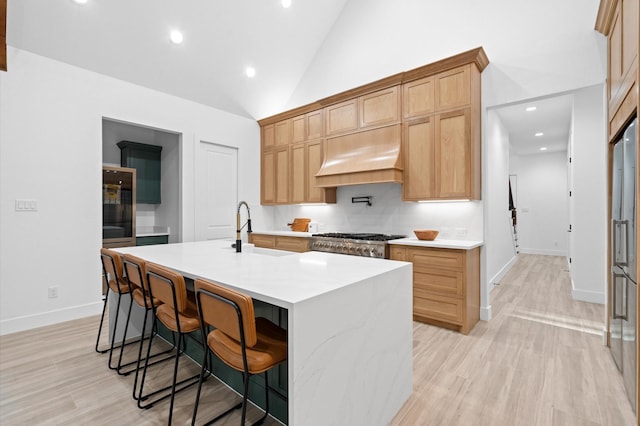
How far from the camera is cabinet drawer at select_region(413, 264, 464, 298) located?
3.15 metres

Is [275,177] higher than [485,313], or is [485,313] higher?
[275,177]

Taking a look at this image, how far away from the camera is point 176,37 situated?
13.2 ft

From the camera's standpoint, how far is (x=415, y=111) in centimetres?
377

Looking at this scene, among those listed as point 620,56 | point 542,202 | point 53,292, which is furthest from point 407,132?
point 542,202

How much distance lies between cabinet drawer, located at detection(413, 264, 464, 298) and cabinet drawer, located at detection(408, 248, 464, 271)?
0.04 m

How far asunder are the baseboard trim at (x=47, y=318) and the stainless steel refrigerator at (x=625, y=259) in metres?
5.05

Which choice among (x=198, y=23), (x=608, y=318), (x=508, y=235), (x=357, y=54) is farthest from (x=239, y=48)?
(x=508, y=235)

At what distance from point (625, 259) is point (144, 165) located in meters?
6.26

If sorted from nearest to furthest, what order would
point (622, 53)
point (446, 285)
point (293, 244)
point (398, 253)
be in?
point (622, 53) < point (446, 285) < point (398, 253) < point (293, 244)

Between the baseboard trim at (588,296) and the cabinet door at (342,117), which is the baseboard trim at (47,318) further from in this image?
the baseboard trim at (588,296)

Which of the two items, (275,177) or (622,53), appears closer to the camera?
(622,53)

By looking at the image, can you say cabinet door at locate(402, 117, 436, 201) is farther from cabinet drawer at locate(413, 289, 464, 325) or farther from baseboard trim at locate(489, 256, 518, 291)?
baseboard trim at locate(489, 256, 518, 291)

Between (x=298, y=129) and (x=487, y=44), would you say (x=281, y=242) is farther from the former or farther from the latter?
(x=487, y=44)

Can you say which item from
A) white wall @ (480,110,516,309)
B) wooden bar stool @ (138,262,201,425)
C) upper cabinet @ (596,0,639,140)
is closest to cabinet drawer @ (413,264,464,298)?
white wall @ (480,110,516,309)
